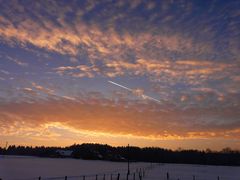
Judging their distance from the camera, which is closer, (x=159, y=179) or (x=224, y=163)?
(x=159, y=179)

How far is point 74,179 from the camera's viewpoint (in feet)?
130

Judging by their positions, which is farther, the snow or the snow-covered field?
the snow

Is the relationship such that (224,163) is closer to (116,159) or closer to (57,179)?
(116,159)

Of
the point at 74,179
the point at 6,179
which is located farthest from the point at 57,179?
the point at 6,179

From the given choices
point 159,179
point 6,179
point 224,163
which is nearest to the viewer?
point 6,179

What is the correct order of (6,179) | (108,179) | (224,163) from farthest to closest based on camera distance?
(224,163) < (108,179) < (6,179)

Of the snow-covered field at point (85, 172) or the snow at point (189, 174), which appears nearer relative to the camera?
the snow-covered field at point (85, 172)

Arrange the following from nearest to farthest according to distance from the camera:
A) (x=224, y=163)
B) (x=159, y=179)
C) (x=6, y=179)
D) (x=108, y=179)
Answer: (x=6, y=179), (x=108, y=179), (x=159, y=179), (x=224, y=163)

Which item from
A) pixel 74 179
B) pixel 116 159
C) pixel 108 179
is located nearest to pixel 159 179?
pixel 108 179

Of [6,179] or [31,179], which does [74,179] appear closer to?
[31,179]

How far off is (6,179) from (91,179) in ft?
34.2

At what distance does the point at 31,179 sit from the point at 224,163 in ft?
597

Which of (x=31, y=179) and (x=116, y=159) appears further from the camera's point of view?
(x=116, y=159)

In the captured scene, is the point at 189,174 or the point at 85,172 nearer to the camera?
the point at 85,172
